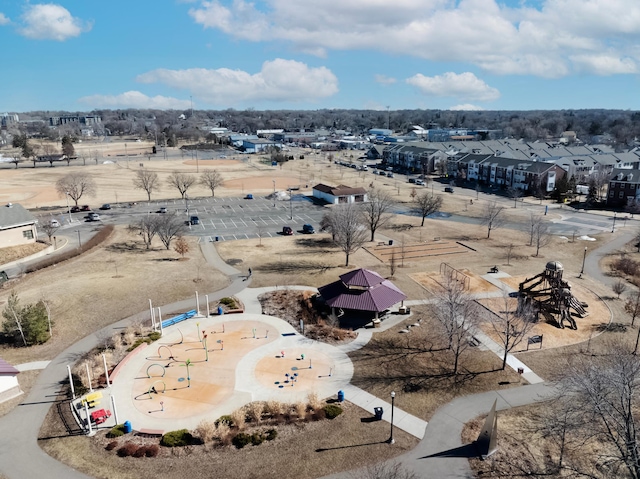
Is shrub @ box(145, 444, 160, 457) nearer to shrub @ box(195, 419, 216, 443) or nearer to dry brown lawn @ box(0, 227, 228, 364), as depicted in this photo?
shrub @ box(195, 419, 216, 443)

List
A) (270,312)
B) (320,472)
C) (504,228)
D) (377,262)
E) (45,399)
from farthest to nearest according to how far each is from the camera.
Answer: (504,228)
(377,262)
(270,312)
(45,399)
(320,472)

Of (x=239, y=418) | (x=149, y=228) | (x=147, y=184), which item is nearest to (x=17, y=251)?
(x=149, y=228)

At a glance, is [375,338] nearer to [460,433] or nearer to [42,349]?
[460,433]

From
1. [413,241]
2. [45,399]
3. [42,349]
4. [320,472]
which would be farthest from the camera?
[413,241]

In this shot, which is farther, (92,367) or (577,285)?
(577,285)

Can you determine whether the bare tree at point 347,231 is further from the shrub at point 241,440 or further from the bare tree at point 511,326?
the shrub at point 241,440

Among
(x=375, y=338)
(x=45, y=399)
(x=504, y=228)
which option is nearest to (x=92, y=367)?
(x=45, y=399)

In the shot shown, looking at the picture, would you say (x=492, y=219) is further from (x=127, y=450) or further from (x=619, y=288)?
(x=127, y=450)
